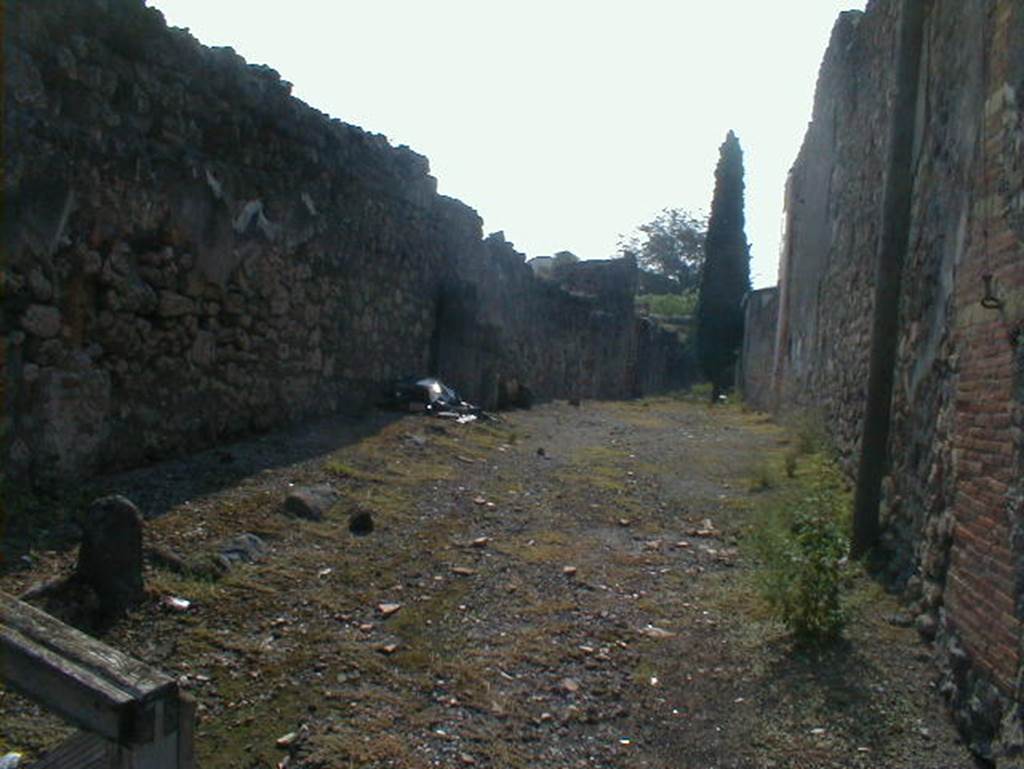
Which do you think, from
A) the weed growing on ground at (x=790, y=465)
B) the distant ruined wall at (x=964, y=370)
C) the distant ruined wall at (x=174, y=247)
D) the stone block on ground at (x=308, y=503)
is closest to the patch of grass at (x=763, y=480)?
the weed growing on ground at (x=790, y=465)

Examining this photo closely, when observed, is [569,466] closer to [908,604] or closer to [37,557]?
[908,604]

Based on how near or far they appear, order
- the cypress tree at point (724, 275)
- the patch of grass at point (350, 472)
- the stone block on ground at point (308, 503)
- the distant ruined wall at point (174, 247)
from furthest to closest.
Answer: the cypress tree at point (724, 275), the patch of grass at point (350, 472), the stone block on ground at point (308, 503), the distant ruined wall at point (174, 247)

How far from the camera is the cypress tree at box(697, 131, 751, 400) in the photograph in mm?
36406

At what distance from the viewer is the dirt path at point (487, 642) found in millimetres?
3664

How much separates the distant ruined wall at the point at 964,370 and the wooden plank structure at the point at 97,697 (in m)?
2.48

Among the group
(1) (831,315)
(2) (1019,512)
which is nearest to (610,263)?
(1) (831,315)

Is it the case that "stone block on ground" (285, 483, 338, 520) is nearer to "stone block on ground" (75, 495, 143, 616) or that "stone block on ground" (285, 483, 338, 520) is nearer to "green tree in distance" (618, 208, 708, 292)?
"stone block on ground" (75, 495, 143, 616)

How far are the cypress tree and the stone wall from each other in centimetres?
999

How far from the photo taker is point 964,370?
14.7 feet

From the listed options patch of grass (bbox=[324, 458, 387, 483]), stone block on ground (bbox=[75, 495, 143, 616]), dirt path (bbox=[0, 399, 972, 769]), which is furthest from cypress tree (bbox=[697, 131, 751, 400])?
stone block on ground (bbox=[75, 495, 143, 616])

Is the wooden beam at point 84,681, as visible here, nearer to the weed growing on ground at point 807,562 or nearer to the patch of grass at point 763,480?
the weed growing on ground at point 807,562

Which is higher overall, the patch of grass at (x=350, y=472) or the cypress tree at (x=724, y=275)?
the cypress tree at (x=724, y=275)

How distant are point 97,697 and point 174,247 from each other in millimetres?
4718

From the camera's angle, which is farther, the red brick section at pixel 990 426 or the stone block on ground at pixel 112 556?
the stone block on ground at pixel 112 556
